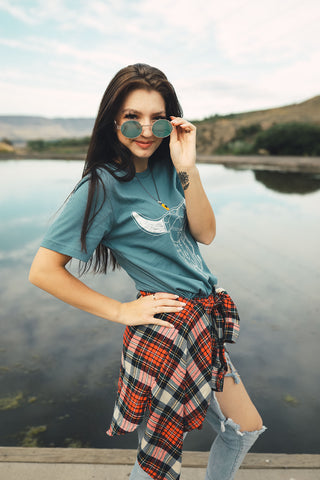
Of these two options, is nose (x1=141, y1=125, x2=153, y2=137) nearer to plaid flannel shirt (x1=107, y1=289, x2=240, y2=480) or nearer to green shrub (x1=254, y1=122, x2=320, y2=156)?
plaid flannel shirt (x1=107, y1=289, x2=240, y2=480)

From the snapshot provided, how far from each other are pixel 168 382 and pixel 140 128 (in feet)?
2.68

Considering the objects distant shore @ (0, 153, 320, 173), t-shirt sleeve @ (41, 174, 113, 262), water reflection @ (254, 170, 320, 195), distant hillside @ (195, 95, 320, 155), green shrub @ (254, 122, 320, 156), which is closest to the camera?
t-shirt sleeve @ (41, 174, 113, 262)

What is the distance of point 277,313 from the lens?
3.62 meters


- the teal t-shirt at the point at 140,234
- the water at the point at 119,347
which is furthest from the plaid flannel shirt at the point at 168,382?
the water at the point at 119,347

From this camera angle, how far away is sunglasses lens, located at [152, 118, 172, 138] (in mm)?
1200

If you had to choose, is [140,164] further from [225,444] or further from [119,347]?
[119,347]

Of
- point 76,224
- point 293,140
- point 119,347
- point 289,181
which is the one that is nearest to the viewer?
point 76,224

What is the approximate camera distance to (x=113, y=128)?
127 cm

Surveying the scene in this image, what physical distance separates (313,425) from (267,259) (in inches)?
120

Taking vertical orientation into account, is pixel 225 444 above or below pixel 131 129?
below

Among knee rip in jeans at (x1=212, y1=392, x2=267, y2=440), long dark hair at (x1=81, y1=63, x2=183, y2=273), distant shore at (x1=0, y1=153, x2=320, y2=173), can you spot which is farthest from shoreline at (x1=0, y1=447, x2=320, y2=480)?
distant shore at (x1=0, y1=153, x2=320, y2=173)

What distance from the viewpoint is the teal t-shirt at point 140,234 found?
1.09 meters

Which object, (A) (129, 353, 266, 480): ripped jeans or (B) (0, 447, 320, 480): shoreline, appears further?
(B) (0, 447, 320, 480): shoreline

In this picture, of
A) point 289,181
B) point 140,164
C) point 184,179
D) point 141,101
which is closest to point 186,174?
point 184,179
